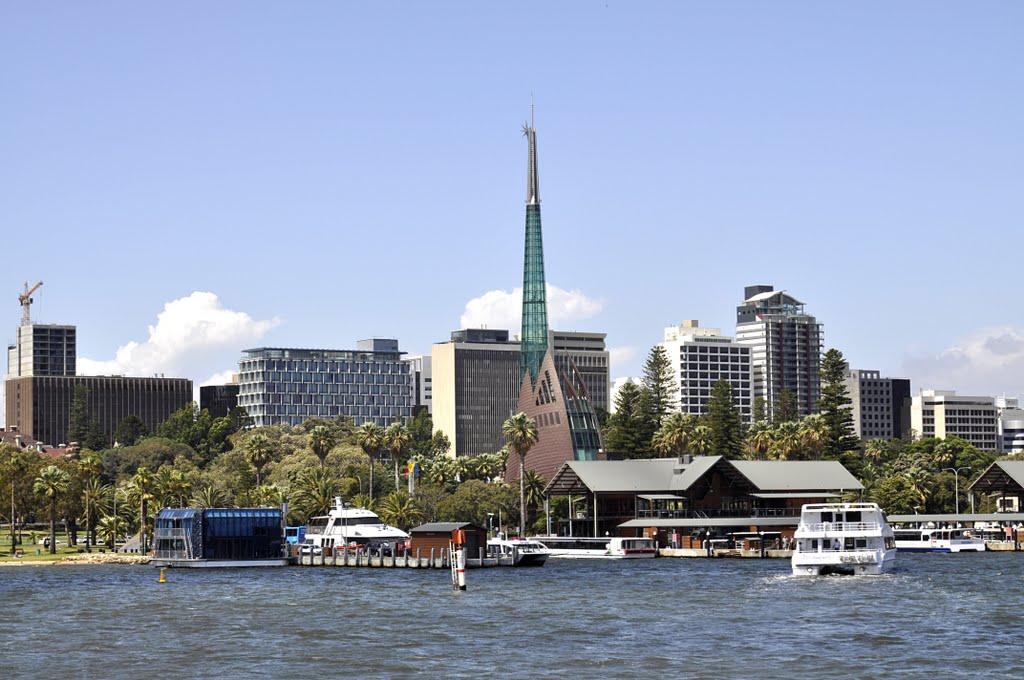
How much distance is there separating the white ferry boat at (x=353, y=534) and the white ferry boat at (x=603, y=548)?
67.9ft

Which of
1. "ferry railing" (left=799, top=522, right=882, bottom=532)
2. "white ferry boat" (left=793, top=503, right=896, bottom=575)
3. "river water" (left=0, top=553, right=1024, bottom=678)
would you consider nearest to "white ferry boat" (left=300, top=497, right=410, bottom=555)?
"river water" (left=0, top=553, right=1024, bottom=678)

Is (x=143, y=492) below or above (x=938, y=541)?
above

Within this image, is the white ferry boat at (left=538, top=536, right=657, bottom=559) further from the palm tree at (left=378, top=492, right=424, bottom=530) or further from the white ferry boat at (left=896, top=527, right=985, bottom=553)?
the white ferry boat at (left=896, top=527, right=985, bottom=553)

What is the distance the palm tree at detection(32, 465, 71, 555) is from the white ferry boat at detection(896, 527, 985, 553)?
96.0m

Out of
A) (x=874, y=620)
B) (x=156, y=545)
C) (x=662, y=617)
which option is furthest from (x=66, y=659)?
(x=156, y=545)

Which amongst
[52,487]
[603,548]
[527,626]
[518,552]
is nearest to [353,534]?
[518,552]

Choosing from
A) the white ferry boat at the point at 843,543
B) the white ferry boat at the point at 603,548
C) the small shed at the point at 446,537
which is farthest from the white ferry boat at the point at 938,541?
the white ferry boat at the point at 843,543

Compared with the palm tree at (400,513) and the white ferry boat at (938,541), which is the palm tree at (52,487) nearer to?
the palm tree at (400,513)

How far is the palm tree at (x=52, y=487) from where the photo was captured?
19500 cm

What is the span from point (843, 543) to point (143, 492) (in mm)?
92359

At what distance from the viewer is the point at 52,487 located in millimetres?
194875

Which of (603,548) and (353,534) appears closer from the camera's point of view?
(353,534)

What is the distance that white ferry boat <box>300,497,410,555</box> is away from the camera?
174m

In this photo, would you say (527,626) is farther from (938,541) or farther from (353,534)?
(938,541)
